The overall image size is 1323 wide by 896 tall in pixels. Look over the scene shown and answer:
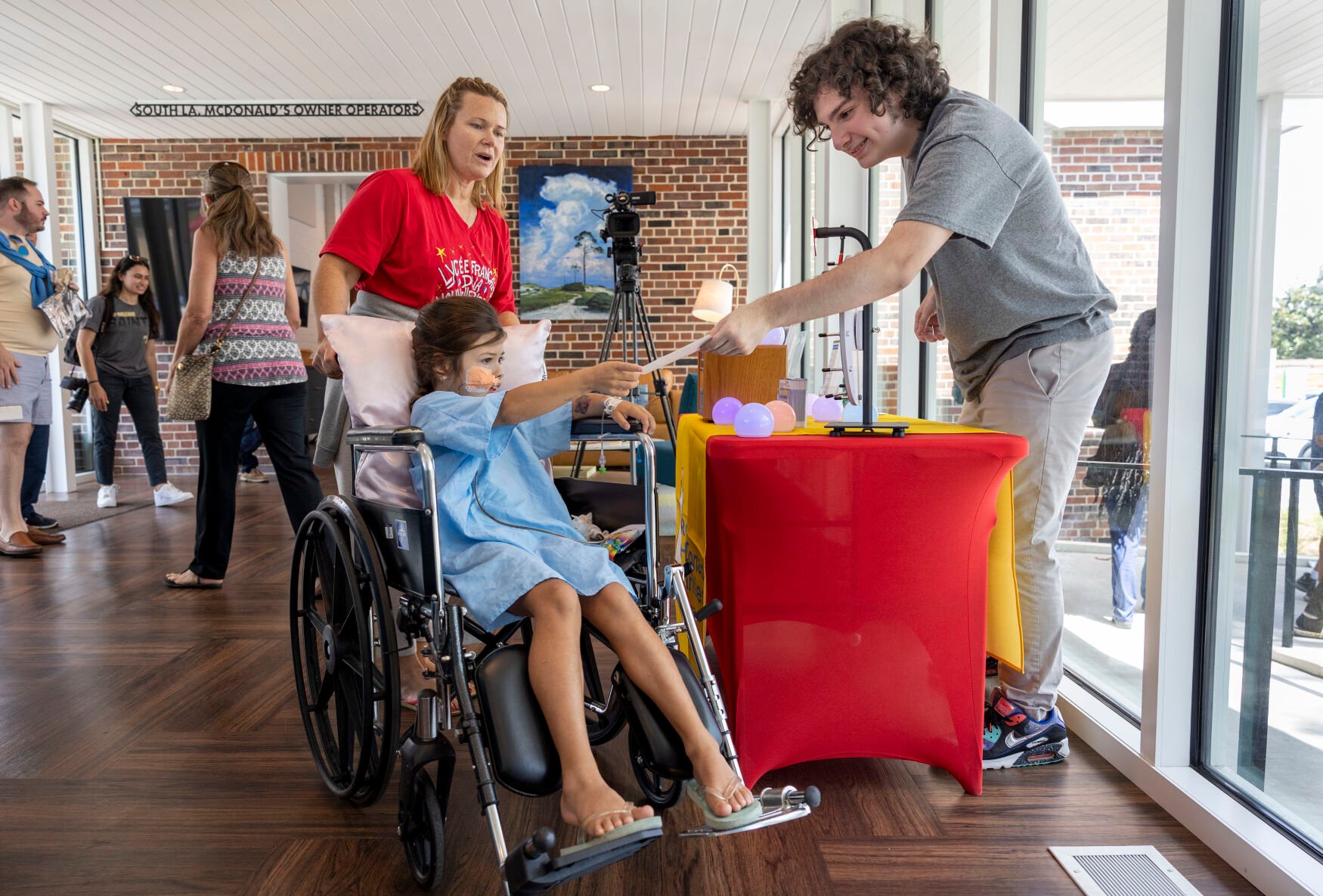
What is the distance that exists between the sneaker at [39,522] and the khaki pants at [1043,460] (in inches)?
178

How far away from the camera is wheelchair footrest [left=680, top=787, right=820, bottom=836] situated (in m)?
1.30

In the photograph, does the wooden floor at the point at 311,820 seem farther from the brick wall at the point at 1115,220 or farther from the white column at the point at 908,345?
the white column at the point at 908,345

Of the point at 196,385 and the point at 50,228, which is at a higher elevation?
the point at 50,228

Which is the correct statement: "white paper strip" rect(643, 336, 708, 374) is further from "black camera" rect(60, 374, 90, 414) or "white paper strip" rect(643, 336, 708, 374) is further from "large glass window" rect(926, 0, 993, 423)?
"black camera" rect(60, 374, 90, 414)

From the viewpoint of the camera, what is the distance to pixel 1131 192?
199 cm

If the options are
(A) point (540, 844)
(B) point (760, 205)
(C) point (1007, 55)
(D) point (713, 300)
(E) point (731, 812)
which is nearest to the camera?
(A) point (540, 844)

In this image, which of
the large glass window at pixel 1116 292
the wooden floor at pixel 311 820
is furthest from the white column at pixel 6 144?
the large glass window at pixel 1116 292

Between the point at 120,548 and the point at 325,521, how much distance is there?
3.16 meters

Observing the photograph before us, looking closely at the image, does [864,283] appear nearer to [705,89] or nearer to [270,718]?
[270,718]

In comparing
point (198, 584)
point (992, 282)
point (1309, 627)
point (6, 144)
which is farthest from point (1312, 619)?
point (6, 144)

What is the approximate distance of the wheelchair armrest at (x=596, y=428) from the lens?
175 cm

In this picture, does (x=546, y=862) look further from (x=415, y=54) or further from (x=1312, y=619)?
(x=415, y=54)

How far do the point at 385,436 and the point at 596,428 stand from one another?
428 millimetres

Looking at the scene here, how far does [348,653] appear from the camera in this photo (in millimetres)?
1647
